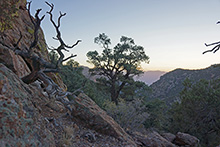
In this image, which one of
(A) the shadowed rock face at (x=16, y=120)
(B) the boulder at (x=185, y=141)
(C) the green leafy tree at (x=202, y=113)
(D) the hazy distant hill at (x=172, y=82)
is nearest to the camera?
(A) the shadowed rock face at (x=16, y=120)

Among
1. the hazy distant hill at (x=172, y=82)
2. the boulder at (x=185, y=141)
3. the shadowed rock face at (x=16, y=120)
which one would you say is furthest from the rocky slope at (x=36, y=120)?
the hazy distant hill at (x=172, y=82)

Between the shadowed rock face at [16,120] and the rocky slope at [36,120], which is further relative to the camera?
the rocky slope at [36,120]

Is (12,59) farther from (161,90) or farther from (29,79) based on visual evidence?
(161,90)

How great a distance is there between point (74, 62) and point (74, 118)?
24.5 metres

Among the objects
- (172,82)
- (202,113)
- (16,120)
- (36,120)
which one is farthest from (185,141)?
(172,82)

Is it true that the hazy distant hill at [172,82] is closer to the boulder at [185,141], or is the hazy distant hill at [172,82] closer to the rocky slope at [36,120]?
the boulder at [185,141]

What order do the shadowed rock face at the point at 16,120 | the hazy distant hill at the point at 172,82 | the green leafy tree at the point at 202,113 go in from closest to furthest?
1. the shadowed rock face at the point at 16,120
2. the green leafy tree at the point at 202,113
3. the hazy distant hill at the point at 172,82

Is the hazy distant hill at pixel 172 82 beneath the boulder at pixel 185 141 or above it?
above

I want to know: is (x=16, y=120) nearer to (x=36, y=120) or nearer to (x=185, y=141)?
(x=36, y=120)

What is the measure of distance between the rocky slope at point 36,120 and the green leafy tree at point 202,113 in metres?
7.99

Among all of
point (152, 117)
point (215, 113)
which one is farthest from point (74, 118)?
point (215, 113)

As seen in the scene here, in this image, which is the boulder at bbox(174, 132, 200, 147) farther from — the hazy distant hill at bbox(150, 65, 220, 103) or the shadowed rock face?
the hazy distant hill at bbox(150, 65, 220, 103)

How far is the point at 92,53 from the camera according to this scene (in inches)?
802

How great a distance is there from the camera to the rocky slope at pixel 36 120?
2.86 meters
